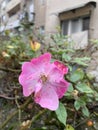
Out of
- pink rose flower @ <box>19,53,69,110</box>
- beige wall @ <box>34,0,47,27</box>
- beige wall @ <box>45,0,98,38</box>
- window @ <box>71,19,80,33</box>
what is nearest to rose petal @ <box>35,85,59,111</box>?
pink rose flower @ <box>19,53,69,110</box>

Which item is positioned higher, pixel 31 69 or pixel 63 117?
pixel 31 69

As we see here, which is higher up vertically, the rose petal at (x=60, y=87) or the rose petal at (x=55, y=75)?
the rose petal at (x=55, y=75)

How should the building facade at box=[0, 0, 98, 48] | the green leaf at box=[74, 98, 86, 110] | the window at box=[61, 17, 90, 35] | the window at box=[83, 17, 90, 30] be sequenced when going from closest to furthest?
1. the green leaf at box=[74, 98, 86, 110]
2. the building facade at box=[0, 0, 98, 48]
3. the window at box=[83, 17, 90, 30]
4. the window at box=[61, 17, 90, 35]

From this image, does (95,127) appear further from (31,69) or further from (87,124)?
(31,69)

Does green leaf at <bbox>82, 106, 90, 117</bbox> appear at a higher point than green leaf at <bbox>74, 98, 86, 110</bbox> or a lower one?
lower

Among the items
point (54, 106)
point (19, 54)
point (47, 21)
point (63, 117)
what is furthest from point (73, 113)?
point (47, 21)

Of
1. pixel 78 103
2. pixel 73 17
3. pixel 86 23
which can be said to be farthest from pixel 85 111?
pixel 73 17

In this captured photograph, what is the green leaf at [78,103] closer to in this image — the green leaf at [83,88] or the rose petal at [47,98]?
the green leaf at [83,88]

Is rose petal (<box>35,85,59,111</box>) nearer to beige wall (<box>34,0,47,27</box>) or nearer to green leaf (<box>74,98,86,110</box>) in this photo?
green leaf (<box>74,98,86,110</box>)

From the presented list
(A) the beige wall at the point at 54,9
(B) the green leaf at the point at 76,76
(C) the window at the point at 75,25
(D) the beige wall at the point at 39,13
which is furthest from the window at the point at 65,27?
(B) the green leaf at the point at 76,76
